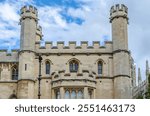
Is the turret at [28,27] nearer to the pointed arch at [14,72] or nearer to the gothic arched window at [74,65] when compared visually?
the pointed arch at [14,72]

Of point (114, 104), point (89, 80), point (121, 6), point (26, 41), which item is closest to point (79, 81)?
point (89, 80)

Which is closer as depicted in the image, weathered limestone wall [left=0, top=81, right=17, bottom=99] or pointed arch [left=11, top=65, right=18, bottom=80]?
weathered limestone wall [left=0, top=81, right=17, bottom=99]

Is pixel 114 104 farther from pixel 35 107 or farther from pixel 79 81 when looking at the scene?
pixel 79 81

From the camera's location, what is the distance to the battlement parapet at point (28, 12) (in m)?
34.7

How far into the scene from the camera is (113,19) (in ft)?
114

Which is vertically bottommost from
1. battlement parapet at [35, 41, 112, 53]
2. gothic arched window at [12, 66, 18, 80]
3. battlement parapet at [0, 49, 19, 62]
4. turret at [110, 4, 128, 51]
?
gothic arched window at [12, 66, 18, 80]

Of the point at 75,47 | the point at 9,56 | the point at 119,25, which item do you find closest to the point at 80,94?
the point at 75,47

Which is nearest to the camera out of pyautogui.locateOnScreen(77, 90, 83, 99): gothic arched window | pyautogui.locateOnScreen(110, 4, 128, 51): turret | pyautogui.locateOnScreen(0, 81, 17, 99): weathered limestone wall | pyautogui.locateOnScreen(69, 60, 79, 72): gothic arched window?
pyautogui.locateOnScreen(77, 90, 83, 99): gothic arched window

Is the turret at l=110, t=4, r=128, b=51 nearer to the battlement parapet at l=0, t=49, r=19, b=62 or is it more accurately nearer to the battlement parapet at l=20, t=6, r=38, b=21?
the battlement parapet at l=20, t=6, r=38, b=21

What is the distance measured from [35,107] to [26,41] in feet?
86.9

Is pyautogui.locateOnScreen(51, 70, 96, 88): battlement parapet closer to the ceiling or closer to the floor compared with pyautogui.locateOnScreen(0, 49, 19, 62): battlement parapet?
closer to the floor

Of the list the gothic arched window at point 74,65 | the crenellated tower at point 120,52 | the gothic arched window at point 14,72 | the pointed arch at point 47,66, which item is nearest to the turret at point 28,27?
the pointed arch at point 47,66

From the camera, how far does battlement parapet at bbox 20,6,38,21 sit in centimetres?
3466

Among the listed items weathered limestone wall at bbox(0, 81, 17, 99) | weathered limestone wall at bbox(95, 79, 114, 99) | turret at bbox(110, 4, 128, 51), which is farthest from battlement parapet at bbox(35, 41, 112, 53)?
weathered limestone wall at bbox(0, 81, 17, 99)
